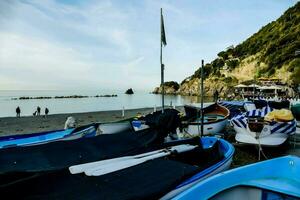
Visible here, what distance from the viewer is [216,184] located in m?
4.73

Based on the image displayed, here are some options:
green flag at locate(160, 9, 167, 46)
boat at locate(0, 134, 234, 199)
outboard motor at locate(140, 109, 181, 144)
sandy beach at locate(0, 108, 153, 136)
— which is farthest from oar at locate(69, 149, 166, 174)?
sandy beach at locate(0, 108, 153, 136)

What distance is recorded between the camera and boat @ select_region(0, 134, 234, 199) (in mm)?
4625

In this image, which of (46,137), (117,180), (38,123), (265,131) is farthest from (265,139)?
(38,123)

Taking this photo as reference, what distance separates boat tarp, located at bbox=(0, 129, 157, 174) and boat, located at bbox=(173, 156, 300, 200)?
2.92 m

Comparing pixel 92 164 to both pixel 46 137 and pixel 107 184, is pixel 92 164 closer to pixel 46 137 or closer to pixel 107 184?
pixel 107 184

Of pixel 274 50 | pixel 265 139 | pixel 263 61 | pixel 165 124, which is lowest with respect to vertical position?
pixel 265 139

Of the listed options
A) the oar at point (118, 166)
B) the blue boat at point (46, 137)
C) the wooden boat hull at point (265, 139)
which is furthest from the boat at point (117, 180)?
the wooden boat hull at point (265, 139)

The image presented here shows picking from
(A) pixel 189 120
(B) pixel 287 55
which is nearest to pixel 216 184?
(A) pixel 189 120

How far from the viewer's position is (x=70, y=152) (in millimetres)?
7418

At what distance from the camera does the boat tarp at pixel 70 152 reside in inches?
259

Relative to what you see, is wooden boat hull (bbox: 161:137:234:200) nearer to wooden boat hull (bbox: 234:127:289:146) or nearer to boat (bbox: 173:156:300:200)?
boat (bbox: 173:156:300:200)

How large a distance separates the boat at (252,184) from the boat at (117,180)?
64 centimetres

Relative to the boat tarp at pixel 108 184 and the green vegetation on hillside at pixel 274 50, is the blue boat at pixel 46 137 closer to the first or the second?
the boat tarp at pixel 108 184

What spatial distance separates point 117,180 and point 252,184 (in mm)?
2383
